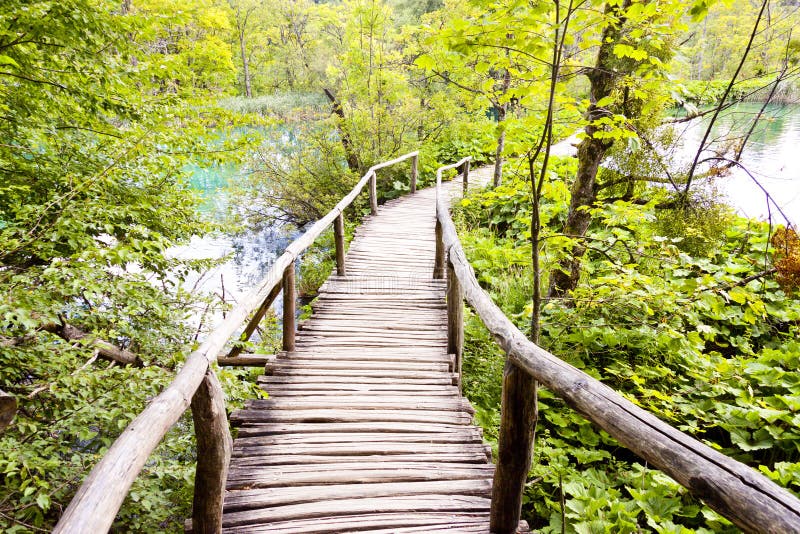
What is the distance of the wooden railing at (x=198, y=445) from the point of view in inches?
46.5

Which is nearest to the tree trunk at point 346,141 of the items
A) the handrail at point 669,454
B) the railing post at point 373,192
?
the railing post at point 373,192

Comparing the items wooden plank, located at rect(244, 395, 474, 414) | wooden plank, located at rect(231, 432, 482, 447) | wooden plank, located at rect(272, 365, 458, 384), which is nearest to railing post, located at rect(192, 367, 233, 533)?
wooden plank, located at rect(231, 432, 482, 447)

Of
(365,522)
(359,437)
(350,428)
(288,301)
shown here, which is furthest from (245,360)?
(365,522)

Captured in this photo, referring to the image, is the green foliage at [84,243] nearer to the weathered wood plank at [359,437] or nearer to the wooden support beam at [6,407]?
the weathered wood plank at [359,437]

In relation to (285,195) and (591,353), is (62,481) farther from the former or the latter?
(285,195)

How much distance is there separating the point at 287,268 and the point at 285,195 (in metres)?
8.96

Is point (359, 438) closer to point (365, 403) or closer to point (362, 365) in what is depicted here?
point (365, 403)

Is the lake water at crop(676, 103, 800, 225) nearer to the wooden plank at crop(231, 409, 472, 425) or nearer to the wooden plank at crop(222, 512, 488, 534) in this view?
the wooden plank at crop(231, 409, 472, 425)

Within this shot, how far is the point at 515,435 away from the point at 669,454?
951 mm

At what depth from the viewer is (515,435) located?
2205 mm

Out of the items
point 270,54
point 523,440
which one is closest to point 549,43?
point 523,440

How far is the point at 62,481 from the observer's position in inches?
122

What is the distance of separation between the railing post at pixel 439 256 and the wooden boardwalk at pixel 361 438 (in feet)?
3.74

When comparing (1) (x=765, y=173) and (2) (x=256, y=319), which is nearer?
(2) (x=256, y=319)
